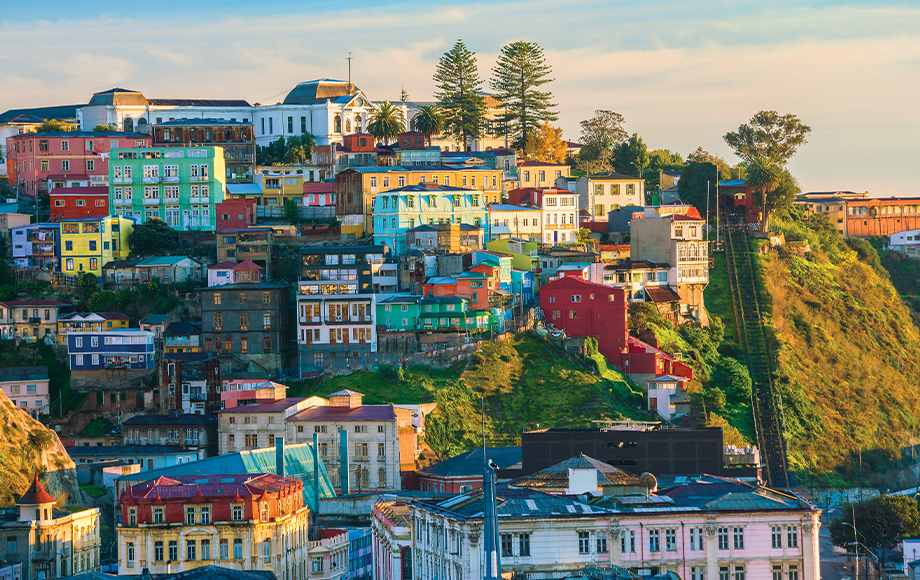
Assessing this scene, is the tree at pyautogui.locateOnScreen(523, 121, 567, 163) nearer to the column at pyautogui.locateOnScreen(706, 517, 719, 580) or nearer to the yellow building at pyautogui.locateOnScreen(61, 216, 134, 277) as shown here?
the yellow building at pyautogui.locateOnScreen(61, 216, 134, 277)

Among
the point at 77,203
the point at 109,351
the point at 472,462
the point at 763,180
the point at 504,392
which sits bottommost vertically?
the point at 472,462

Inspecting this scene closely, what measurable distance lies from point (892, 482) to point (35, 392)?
6008 cm

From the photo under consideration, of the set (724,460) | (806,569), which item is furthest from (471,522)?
(724,460)

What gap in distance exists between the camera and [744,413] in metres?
107

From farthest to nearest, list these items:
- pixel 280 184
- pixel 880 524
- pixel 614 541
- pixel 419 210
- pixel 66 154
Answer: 1. pixel 66 154
2. pixel 280 184
3. pixel 419 210
4. pixel 880 524
5. pixel 614 541

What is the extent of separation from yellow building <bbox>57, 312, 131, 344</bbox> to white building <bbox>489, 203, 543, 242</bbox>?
2921 centimetres

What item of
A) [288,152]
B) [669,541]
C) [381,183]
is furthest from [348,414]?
[288,152]

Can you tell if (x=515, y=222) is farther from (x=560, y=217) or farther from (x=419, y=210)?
(x=419, y=210)

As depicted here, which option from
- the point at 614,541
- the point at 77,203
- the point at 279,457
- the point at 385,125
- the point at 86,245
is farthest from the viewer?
the point at 385,125

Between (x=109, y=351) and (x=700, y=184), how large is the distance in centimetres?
5537

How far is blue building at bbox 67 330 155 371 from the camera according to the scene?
4045 inches

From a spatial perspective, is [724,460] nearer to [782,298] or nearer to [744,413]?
[744,413]

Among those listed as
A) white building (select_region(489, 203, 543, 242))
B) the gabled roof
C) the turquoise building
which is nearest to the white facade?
white building (select_region(489, 203, 543, 242))

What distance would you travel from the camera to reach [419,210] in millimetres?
116375
